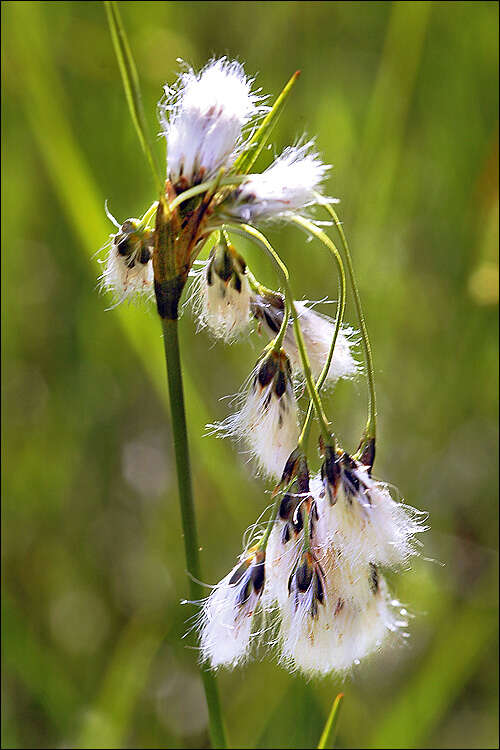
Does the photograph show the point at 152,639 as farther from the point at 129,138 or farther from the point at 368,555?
the point at 129,138

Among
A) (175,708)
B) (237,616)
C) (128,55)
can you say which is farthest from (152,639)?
(128,55)

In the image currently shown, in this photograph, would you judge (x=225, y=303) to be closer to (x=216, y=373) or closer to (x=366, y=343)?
(x=366, y=343)

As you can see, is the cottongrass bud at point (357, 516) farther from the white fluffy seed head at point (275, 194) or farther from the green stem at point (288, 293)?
the white fluffy seed head at point (275, 194)

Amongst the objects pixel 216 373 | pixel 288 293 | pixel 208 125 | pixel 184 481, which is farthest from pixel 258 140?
pixel 216 373

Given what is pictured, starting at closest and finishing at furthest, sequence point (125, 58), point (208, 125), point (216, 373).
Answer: point (125, 58) < point (208, 125) < point (216, 373)

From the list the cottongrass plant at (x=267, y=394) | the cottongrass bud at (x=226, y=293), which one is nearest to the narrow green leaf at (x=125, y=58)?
the cottongrass plant at (x=267, y=394)
